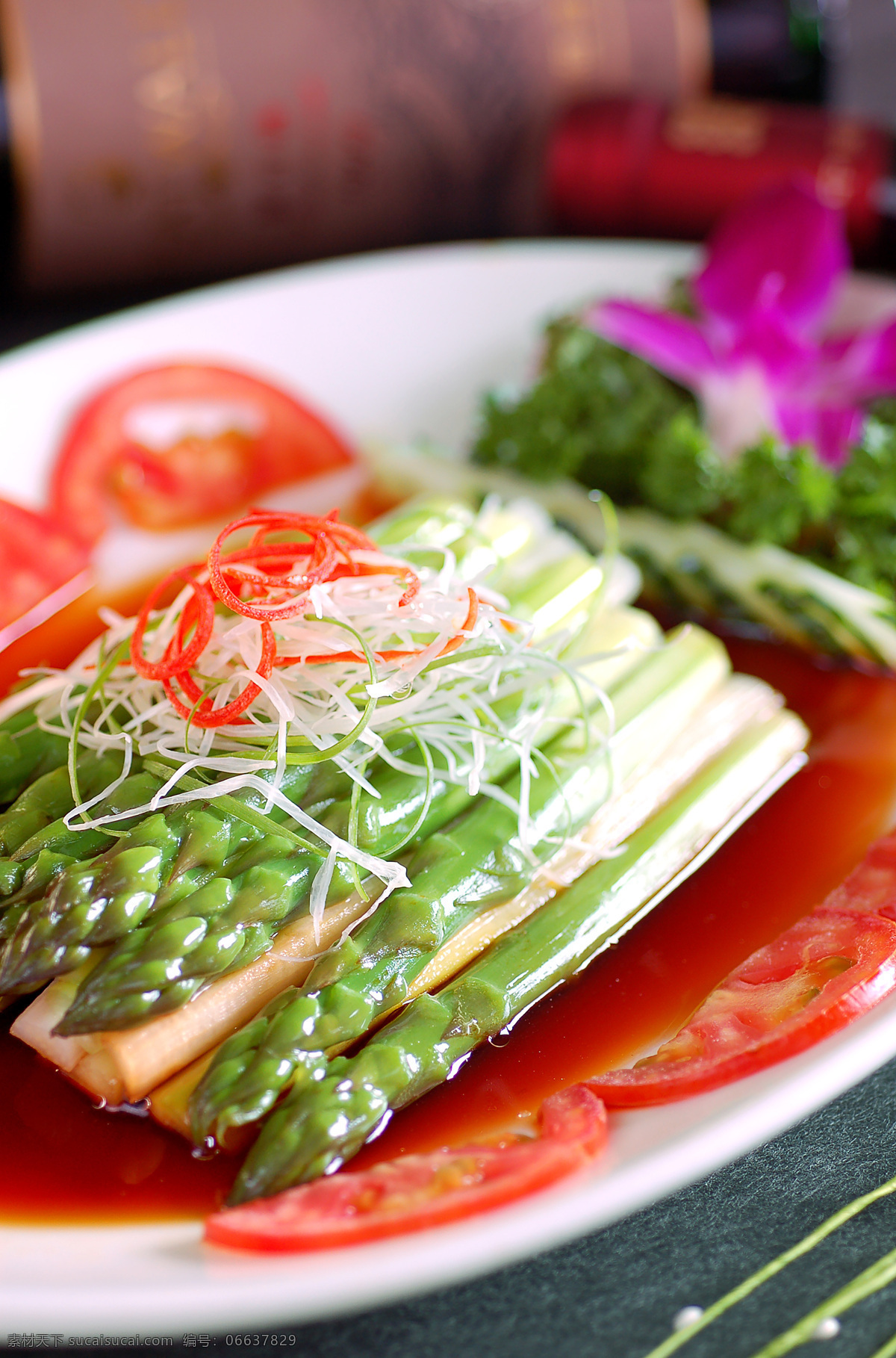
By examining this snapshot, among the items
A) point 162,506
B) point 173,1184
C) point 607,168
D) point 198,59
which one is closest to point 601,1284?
point 173,1184

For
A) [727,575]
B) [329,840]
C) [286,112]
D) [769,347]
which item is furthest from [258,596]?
[286,112]

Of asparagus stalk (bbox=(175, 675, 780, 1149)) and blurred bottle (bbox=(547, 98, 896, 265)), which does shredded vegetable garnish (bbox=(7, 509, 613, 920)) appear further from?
blurred bottle (bbox=(547, 98, 896, 265))

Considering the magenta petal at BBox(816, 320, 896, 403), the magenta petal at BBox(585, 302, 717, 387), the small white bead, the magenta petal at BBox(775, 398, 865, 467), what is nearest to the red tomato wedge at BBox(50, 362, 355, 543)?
the magenta petal at BBox(585, 302, 717, 387)

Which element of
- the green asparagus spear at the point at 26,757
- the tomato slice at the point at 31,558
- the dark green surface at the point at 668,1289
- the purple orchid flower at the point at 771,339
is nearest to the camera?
the dark green surface at the point at 668,1289

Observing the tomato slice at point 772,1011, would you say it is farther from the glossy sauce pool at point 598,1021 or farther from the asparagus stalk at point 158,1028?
the asparagus stalk at point 158,1028

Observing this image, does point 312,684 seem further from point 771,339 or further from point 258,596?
point 771,339

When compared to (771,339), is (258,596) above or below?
below

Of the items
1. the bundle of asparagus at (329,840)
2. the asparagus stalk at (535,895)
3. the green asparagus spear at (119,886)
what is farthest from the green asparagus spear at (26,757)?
the asparagus stalk at (535,895)
